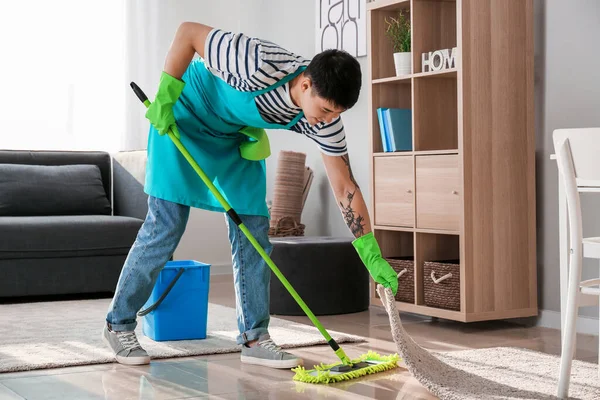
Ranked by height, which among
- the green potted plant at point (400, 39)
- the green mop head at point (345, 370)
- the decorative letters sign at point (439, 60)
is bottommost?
the green mop head at point (345, 370)

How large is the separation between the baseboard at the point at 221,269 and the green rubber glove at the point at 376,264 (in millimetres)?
3118

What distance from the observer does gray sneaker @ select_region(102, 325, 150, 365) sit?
8.93ft

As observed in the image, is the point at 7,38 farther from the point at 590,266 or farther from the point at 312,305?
the point at 590,266

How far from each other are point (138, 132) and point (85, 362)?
2750mm

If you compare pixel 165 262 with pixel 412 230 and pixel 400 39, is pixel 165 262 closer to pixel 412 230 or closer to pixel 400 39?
pixel 412 230

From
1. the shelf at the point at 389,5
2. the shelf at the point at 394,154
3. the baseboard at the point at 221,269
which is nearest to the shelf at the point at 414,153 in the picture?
the shelf at the point at 394,154

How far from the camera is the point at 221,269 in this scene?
562 cm

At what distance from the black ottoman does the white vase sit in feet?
2.59

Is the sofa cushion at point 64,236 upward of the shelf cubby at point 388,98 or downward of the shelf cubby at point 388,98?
Result: downward

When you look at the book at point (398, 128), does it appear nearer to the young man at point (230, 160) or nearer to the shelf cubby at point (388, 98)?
the shelf cubby at point (388, 98)

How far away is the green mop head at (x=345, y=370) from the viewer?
2.45 metres

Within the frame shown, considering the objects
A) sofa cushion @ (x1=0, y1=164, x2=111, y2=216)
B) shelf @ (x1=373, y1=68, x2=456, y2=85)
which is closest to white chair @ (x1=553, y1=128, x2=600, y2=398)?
shelf @ (x1=373, y1=68, x2=456, y2=85)

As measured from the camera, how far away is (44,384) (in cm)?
246

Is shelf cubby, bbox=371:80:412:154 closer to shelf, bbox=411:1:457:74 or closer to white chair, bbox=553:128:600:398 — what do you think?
shelf, bbox=411:1:457:74
